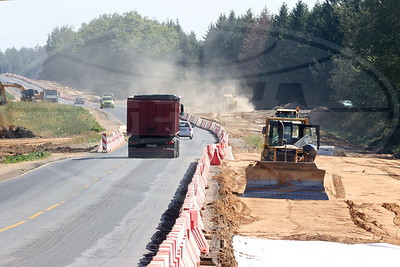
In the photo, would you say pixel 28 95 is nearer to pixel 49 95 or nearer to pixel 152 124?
pixel 49 95

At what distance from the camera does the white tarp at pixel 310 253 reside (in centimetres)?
1512

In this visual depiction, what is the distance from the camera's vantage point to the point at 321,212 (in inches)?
881

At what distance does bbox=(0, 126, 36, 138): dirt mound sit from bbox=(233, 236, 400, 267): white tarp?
158ft

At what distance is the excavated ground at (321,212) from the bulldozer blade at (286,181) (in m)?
0.26

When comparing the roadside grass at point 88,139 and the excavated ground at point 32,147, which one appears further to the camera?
the roadside grass at point 88,139

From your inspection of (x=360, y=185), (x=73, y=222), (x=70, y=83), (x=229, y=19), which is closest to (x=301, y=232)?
(x=73, y=222)

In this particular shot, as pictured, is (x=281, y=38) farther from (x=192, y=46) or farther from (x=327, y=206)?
(x=327, y=206)

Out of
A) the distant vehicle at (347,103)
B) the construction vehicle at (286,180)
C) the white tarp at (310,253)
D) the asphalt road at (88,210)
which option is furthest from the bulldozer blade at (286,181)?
the distant vehicle at (347,103)

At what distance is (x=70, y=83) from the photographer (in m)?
179

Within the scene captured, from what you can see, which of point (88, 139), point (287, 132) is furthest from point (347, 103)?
point (287, 132)

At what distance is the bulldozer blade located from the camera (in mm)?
24391

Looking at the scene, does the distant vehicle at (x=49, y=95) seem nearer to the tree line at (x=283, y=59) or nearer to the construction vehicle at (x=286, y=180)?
the tree line at (x=283, y=59)

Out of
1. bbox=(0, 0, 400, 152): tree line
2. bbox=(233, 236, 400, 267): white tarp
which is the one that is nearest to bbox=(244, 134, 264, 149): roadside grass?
bbox=(0, 0, 400, 152): tree line

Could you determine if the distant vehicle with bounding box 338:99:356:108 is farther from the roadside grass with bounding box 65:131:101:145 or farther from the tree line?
the roadside grass with bounding box 65:131:101:145
